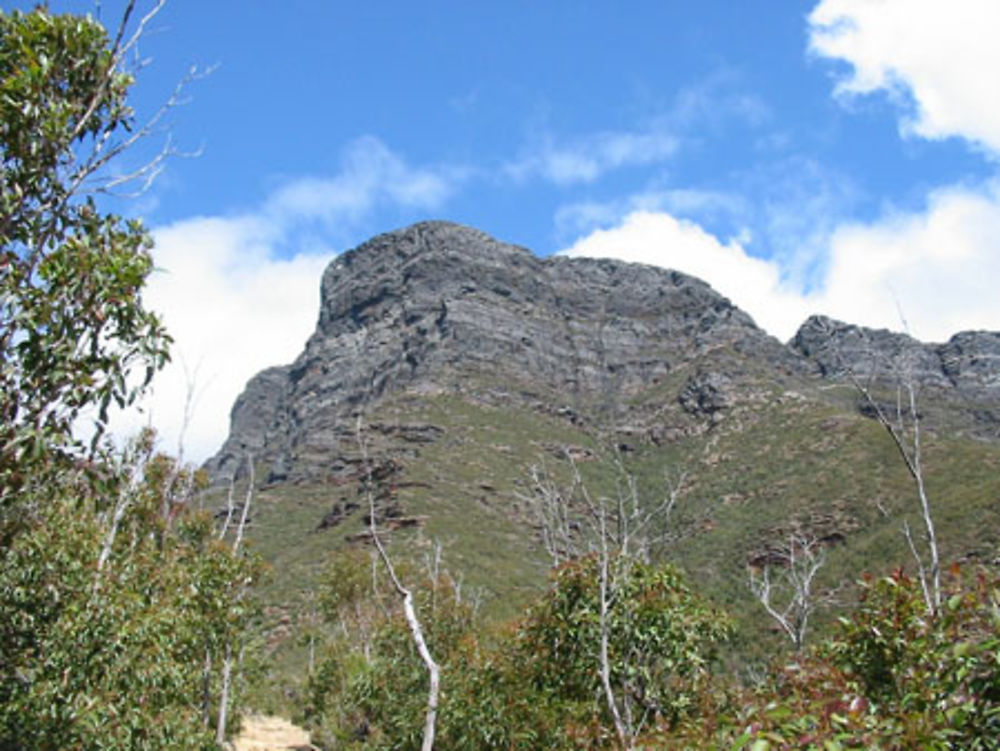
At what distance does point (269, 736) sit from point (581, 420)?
2128 centimetres

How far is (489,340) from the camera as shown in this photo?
454 feet

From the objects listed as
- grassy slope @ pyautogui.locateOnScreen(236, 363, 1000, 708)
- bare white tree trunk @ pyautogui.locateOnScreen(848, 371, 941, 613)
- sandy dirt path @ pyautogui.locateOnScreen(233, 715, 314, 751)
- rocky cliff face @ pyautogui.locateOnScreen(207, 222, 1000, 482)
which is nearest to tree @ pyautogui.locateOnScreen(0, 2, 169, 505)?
bare white tree trunk @ pyautogui.locateOnScreen(848, 371, 941, 613)

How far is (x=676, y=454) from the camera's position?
98.5 m

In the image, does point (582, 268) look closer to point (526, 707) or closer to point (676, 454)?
point (676, 454)

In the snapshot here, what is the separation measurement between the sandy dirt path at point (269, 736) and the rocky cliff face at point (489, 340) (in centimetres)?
6509

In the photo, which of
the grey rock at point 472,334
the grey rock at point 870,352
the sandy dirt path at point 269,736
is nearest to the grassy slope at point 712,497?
the sandy dirt path at point 269,736

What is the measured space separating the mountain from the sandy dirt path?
12508 millimetres

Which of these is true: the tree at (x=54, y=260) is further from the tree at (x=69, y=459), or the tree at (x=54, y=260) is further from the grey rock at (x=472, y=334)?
the grey rock at (x=472, y=334)

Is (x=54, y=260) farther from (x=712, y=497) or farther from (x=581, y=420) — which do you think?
(x=712, y=497)

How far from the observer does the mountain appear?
5159 cm

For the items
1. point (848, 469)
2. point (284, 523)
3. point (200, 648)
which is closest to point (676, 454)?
point (848, 469)

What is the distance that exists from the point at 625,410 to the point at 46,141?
382 ft

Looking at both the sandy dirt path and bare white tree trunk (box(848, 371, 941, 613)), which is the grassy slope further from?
bare white tree trunk (box(848, 371, 941, 613))

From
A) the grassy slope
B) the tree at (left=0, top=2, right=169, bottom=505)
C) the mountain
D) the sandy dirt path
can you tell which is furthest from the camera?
the mountain
